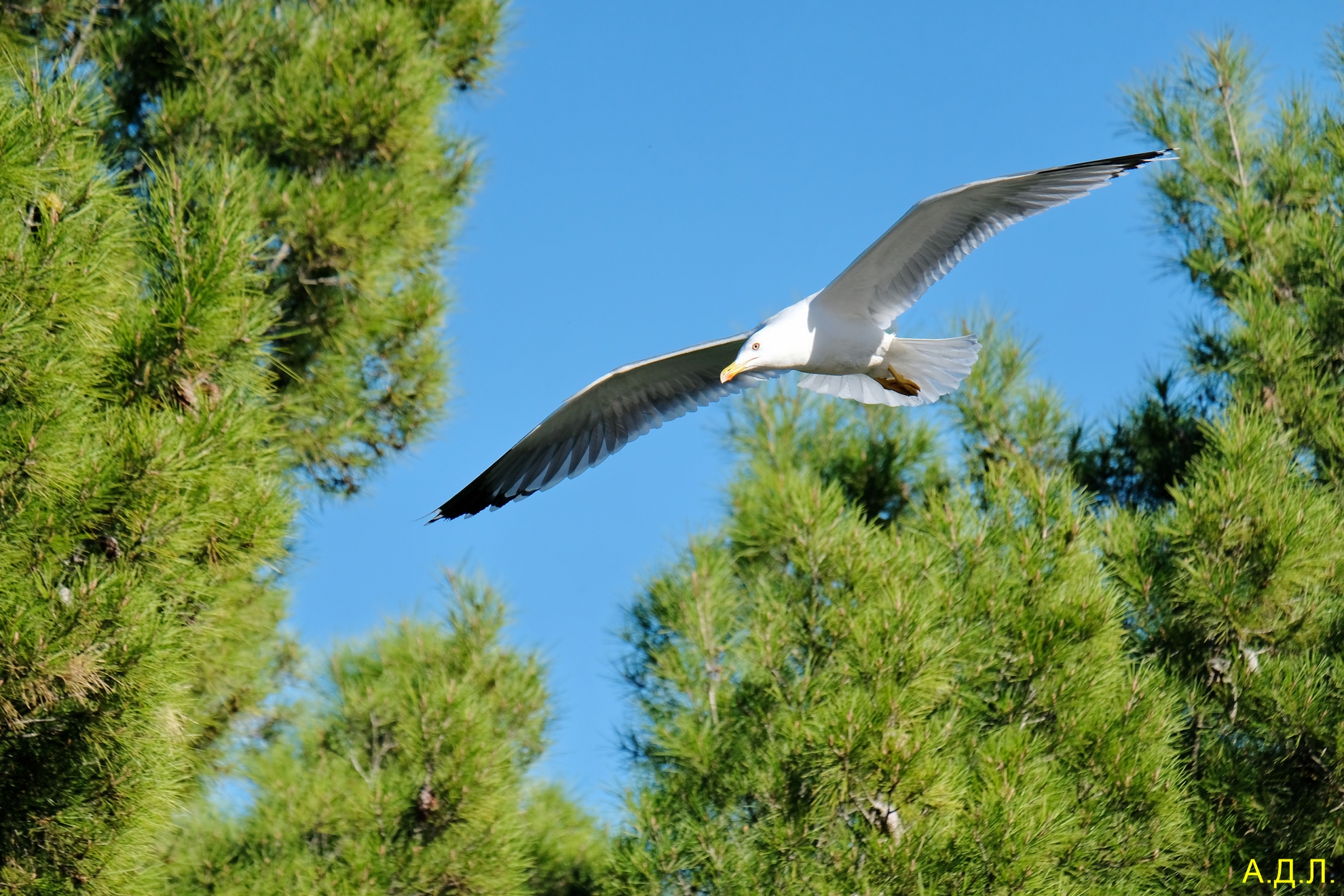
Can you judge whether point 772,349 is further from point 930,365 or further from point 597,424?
point 597,424

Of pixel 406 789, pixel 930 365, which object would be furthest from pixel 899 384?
pixel 406 789

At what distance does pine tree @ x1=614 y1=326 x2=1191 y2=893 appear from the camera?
3.57m

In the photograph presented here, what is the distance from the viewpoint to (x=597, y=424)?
4.73m

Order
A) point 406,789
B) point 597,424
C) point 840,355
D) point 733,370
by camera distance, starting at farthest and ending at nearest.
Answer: point 597,424, point 406,789, point 840,355, point 733,370

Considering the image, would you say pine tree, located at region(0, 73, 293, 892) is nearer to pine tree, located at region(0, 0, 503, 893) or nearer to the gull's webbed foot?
pine tree, located at region(0, 0, 503, 893)

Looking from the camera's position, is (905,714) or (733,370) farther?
(733,370)

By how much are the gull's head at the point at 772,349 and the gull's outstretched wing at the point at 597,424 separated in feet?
1.36

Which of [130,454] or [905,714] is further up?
[130,454]

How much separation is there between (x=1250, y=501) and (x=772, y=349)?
1.67 m

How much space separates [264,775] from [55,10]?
10.5 ft

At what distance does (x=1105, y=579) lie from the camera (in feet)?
14.7

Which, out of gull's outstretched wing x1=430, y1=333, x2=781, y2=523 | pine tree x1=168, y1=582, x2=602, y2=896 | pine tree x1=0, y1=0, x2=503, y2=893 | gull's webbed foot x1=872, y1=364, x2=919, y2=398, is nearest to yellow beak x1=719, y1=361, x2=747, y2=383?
gull's outstretched wing x1=430, y1=333, x2=781, y2=523

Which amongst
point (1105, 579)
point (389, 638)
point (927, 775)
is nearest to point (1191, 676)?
point (1105, 579)

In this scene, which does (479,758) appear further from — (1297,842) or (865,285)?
(1297,842)
